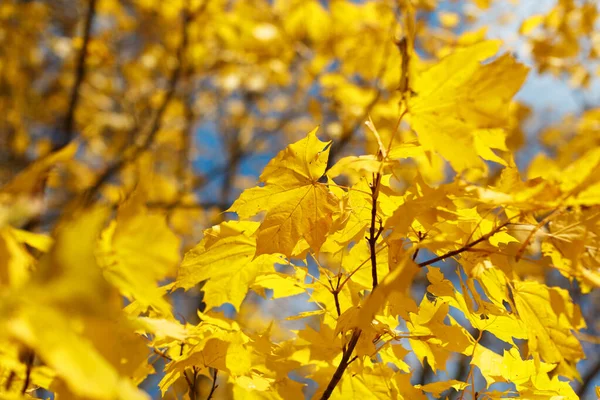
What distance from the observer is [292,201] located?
2.50ft

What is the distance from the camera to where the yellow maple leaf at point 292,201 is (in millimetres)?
729

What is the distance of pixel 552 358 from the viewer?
25.1 inches

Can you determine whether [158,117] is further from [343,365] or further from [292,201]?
[343,365]

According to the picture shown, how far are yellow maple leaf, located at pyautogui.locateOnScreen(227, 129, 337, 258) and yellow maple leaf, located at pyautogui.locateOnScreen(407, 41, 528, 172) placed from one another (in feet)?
0.70

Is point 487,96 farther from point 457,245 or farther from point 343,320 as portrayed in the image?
point 343,320

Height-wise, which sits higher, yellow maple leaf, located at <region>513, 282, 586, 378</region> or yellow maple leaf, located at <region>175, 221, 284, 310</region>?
yellow maple leaf, located at <region>175, 221, 284, 310</region>

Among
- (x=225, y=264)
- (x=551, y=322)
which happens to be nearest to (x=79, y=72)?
(x=225, y=264)

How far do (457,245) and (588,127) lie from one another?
322cm

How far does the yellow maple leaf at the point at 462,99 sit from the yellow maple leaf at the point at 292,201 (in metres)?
0.21

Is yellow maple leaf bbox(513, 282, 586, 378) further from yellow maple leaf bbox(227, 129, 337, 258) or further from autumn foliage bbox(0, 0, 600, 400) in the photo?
yellow maple leaf bbox(227, 129, 337, 258)

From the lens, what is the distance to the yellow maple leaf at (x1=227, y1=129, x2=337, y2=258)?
28.7 inches

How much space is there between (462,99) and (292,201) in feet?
1.02

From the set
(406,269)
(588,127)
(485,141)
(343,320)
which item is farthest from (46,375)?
(588,127)

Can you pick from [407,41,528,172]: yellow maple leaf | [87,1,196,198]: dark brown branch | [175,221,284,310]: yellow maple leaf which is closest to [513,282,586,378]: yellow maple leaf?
[407,41,528,172]: yellow maple leaf
